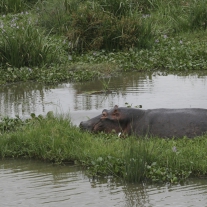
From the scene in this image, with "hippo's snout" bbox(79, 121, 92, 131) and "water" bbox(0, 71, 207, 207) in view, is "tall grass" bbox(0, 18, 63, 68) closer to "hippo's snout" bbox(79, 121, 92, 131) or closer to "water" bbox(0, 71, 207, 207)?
"water" bbox(0, 71, 207, 207)

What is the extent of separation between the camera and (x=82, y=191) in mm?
5918

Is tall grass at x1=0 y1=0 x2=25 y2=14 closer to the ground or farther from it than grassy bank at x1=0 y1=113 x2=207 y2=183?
farther from it

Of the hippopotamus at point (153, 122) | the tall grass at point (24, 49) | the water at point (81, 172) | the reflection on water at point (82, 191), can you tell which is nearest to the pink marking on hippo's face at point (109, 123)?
the hippopotamus at point (153, 122)

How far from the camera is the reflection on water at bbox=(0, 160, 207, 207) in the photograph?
556cm

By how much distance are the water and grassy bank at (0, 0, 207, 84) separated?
1026mm

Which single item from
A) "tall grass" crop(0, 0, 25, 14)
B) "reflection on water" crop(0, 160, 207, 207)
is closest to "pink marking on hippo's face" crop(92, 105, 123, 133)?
"reflection on water" crop(0, 160, 207, 207)

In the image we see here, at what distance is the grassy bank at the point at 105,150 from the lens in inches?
239

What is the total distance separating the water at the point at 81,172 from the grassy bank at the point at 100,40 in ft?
3.37

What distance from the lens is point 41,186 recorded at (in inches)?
242

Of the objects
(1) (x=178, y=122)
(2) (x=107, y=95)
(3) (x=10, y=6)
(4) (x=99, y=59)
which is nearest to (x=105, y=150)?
(1) (x=178, y=122)

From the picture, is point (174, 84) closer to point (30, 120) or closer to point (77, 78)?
point (77, 78)

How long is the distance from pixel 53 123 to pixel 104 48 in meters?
6.56

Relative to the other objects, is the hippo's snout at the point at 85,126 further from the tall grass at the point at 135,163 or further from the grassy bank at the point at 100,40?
the grassy bank at the point at 100,40

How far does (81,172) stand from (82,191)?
630 millimetres
